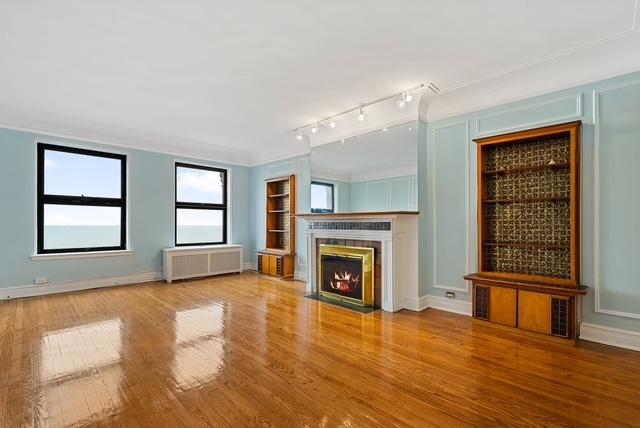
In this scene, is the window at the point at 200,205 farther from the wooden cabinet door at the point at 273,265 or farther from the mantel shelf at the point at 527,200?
the mantel shelf at the point at 527,200

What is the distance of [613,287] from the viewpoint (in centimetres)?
288

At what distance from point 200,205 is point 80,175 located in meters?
2.14

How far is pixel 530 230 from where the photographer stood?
337cm

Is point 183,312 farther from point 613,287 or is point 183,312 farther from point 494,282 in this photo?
point 613,287

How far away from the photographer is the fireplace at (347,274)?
417 centimetres

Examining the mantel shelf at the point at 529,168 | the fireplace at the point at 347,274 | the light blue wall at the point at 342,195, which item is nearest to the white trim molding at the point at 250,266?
the fireplace at the point at 347,274

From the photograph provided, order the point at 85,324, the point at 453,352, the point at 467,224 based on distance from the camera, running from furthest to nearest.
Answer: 1. the point at 467,224
2. the point at 85,324
3. the point at 453,352

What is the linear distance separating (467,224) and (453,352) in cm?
165

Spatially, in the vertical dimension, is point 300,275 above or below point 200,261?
below

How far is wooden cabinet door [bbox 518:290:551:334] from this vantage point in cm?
297

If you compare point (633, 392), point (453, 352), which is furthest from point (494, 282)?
point (633, 392)

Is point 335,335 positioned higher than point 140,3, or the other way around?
point 140,3

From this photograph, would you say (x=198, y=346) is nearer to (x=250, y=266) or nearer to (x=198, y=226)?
(x=198, y=226)

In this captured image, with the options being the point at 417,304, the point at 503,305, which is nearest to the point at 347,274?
the point at 417,304
